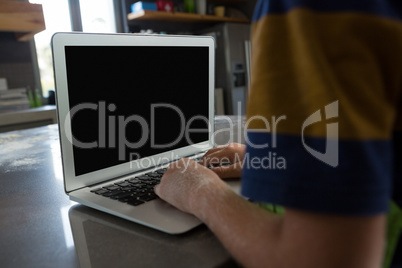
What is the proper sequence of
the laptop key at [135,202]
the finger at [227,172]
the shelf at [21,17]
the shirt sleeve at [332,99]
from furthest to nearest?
the shelf at [21,17], the finger at [227,172], the laptop key at [135,202], the shirt sleeve at [332,99]

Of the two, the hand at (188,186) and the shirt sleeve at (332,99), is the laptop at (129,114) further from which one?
the shirt sleeve at (332,99)

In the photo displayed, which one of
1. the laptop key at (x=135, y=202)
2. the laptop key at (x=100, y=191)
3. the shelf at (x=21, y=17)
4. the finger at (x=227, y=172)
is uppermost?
the shelf at (x=21, y=17)

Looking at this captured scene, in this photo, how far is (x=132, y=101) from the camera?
0.72 m

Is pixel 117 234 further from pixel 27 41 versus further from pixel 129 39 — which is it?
pixel 27 41

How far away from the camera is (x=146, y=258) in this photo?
42cm

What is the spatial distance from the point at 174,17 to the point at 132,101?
3178 mm

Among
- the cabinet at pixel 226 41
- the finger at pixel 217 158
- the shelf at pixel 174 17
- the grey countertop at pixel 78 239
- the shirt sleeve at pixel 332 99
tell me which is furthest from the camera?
the cabinet at pixel 226 41

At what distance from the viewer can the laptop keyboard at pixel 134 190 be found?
0.58 m

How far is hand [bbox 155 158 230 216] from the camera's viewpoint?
1.62 feet

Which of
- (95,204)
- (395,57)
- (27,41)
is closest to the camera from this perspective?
(395,57)

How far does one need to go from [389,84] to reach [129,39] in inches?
20.4

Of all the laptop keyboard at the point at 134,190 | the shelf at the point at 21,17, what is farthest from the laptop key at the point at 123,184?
the shelf at the point at 21,17

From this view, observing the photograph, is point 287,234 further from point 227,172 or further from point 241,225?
point 227,172

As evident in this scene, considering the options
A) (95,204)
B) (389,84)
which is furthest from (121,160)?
(389,84)
